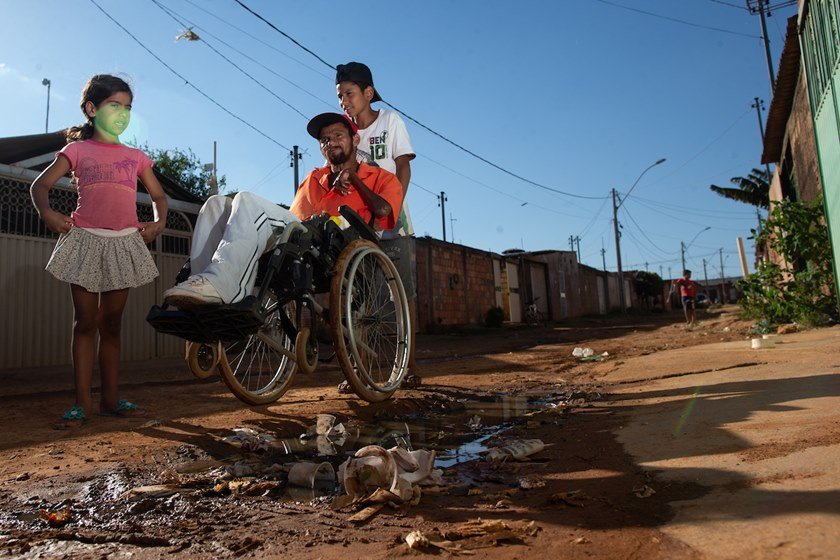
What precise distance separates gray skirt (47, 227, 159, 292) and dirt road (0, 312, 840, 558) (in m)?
0.71

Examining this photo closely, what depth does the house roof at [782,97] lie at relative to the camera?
7180mm

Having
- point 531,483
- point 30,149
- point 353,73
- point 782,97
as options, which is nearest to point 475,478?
point 531,483

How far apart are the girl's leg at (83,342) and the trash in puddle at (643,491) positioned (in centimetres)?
259

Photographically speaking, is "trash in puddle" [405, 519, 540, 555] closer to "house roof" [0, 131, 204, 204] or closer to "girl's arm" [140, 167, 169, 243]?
"girl's arm" [140, 167, 169, 243]

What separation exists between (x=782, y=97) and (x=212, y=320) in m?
9.80

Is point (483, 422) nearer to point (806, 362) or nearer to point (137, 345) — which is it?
point (806, 362)

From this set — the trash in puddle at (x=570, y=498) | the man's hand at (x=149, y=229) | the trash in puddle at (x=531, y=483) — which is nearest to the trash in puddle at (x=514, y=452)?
the trash in puddle at (x=531, y=483)

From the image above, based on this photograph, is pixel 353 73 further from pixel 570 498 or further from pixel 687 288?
pixel 687 288

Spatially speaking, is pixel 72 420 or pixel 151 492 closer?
pixel 151 492

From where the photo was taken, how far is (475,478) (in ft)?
5.37

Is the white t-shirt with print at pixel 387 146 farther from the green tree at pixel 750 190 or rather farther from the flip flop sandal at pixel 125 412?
the green tree at pixel 750 190

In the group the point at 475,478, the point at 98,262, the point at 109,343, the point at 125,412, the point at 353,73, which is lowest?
the point at 475,478

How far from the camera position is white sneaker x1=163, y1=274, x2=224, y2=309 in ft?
6.15

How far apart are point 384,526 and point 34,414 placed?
270cm
